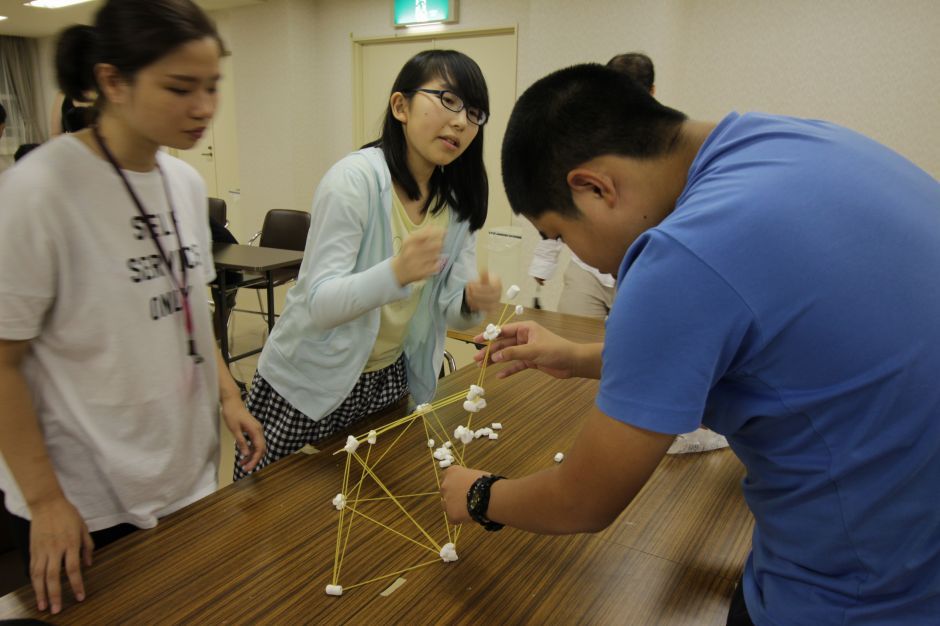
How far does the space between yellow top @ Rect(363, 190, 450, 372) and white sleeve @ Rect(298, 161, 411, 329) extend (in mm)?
151

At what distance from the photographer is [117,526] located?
1.23 metres

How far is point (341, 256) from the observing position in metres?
1.42

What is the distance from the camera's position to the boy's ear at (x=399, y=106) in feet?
5.16

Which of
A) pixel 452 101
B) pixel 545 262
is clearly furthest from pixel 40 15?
pixel 452 101

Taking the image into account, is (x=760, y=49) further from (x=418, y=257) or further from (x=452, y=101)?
(x=418, y=257)

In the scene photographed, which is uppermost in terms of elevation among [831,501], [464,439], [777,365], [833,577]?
[777,365]

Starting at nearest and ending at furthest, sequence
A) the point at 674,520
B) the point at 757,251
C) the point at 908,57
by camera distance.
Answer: the point at 757,251 < the point at 674,520 < the point at 908,57

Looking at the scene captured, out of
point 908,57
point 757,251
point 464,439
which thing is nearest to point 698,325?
point 757,251

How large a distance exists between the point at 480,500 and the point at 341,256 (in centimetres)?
70

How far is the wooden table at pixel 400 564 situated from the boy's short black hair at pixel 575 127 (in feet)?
2.00

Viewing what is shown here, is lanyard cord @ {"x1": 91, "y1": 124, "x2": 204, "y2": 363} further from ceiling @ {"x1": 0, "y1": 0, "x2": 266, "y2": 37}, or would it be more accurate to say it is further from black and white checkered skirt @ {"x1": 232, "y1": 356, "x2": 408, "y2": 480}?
ceiling @ {"x1": 0, "y1": 0, "x2": 266, "y2": 37}

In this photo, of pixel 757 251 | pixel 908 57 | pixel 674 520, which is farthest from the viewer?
pixel 908 57

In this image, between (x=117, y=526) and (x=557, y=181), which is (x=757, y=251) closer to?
(x=557, y=181)

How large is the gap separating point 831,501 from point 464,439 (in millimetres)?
691
